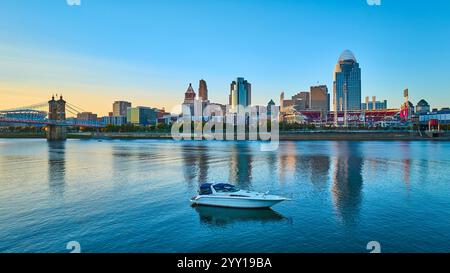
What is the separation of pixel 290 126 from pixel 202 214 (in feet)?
486

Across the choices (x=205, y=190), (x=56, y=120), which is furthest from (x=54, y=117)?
(x=205, y=190)

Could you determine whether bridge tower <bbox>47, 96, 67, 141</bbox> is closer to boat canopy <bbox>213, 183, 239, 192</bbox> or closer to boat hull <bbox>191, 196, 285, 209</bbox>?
boat canopy <bbox>213, 183, 239, 192</bbox>

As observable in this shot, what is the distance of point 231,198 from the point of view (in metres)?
21.4

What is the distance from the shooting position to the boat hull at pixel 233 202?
68.8ft

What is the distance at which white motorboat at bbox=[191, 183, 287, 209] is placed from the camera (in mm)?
21016

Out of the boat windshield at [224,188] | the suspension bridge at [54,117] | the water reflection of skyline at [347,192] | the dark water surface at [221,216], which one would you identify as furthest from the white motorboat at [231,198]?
the suspension bridge at [54,117]

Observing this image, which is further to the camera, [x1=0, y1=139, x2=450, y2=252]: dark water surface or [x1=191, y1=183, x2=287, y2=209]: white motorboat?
[x1=191, y1=183, x2=287, y2=209]: white motorboat

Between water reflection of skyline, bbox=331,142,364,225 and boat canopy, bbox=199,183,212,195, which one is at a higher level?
boat canopy, bbox=199,183,212,195

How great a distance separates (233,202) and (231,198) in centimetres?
30

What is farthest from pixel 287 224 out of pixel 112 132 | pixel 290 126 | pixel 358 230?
pixel 112 132

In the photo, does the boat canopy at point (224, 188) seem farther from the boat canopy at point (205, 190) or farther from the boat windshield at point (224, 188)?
the boat canopy at point (205, 190)

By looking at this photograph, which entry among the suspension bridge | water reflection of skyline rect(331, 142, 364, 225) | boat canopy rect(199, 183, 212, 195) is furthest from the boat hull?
the suspension bridge
